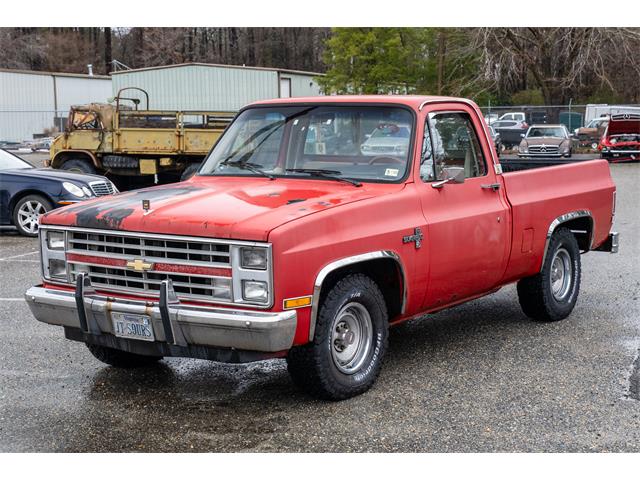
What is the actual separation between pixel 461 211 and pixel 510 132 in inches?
1445

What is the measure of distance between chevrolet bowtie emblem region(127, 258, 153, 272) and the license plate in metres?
0.28

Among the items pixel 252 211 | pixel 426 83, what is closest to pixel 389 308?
pixel 252 211

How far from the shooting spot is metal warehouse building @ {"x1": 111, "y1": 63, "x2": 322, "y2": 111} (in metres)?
34.4

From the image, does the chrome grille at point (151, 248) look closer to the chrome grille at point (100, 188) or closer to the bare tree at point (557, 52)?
the chrome grille at point (100, 188)

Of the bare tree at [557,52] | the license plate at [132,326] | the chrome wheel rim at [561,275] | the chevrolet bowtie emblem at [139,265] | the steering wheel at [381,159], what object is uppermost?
the bare tree at [557,52]

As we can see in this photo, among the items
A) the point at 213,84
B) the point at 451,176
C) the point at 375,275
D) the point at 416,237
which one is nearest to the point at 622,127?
the point at 213,84

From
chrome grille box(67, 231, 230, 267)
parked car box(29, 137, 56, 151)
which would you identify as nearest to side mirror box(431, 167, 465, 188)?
chrome grille box(67, 231, 230, 267)

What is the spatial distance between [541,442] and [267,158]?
116 inches

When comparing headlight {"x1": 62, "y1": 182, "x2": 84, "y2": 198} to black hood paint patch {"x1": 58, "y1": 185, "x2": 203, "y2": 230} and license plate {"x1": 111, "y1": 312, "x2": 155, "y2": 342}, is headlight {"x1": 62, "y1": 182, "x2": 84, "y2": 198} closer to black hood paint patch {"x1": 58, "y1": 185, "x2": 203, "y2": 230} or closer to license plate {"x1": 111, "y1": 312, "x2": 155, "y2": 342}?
black hood paint patch {"x1": 58, "y1": 185, "x2": 203, "y2": 230}

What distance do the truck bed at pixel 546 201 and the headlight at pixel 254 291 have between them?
271 centimetres

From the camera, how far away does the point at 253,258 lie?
503 cm

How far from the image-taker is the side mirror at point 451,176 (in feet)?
20.5

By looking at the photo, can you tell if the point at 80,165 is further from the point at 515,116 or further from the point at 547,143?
the point at 515,116

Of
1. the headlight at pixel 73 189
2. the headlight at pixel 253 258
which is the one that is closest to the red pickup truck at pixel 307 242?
the headlight at pixel 253 258
